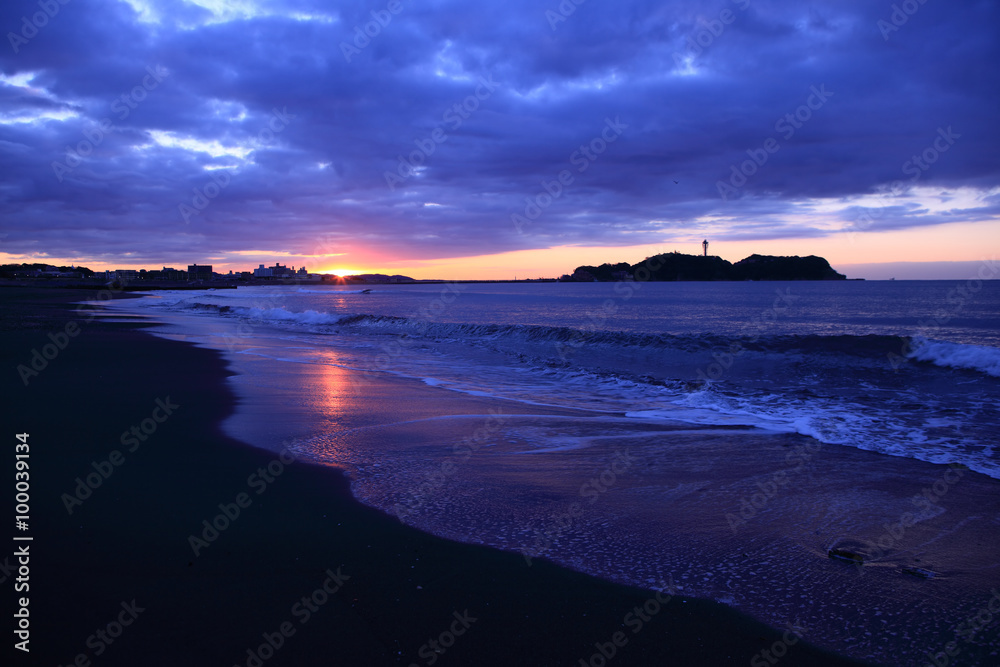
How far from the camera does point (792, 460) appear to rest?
6309mm

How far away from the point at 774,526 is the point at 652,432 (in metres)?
3.22

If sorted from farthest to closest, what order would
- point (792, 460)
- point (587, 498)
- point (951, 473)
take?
1. point (792, 460)
2. point (951, 473)
3. point (587, 498)

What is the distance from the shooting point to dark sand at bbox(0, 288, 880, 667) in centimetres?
275

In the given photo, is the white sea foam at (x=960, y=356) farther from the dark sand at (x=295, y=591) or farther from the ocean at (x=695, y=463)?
the dark sand at (x=295, y=591)

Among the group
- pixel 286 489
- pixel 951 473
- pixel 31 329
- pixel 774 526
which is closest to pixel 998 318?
pixel 951 473

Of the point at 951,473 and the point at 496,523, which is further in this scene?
the point at 951,473

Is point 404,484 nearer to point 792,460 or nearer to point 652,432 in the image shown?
point 652,432

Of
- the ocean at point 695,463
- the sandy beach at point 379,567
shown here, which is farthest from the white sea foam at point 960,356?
the sandy beach at point 379,567

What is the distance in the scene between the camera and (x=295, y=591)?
10.6 feet

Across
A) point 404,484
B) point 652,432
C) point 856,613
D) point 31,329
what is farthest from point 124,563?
point 31,329

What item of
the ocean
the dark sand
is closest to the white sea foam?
the ocean

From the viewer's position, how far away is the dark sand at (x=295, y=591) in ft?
9.01

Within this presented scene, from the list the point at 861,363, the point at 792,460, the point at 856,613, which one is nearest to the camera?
the point at 856,613

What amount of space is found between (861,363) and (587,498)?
48.8 ft
